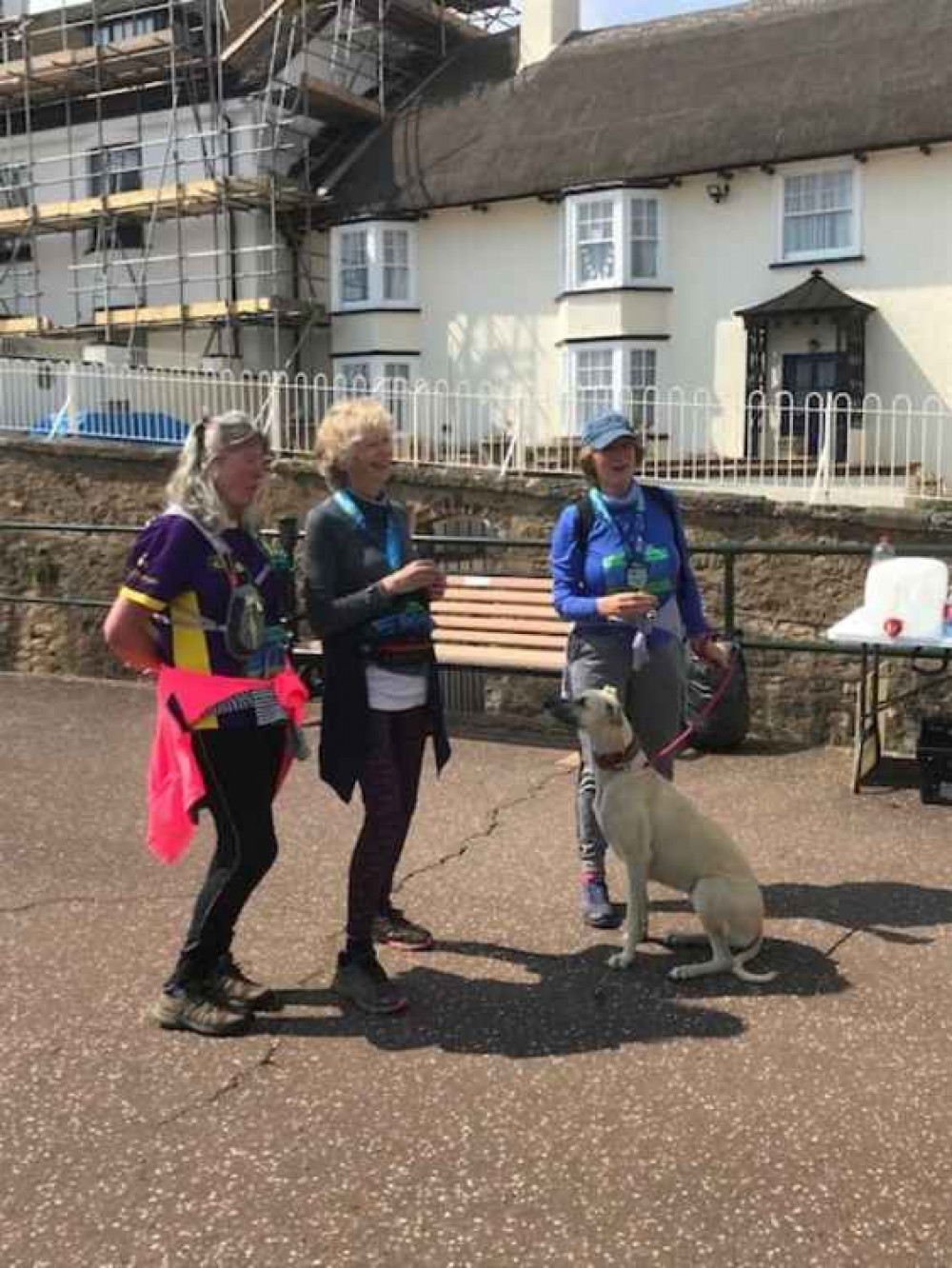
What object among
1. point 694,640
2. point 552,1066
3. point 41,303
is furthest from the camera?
point 41,303

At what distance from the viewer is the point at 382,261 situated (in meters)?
24.7

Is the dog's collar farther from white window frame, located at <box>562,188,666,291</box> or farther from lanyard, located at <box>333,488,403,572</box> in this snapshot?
white window frame, located at <box>562,188,666,291</box>

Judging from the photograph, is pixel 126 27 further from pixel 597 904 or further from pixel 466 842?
pixel 597 904

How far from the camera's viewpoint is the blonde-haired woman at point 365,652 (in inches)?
153

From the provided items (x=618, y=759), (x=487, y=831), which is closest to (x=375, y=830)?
(x=618, y=759)

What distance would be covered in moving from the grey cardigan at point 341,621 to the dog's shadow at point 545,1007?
70 centimetres

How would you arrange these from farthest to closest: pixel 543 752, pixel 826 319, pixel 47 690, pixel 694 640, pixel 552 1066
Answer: pixel 826 319
pixel 47 690
pixel 543 752
pixel 694 640
pixel 552 1066

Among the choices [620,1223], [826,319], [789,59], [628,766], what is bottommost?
[620,1223]

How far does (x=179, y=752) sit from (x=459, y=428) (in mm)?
11491

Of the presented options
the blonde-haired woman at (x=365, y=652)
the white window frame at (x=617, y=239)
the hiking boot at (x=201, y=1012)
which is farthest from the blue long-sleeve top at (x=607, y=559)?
the white window frame at (x=617, y=239)

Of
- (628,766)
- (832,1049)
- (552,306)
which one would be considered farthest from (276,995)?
(552,306)

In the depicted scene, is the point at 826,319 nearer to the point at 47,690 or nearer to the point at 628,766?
the point at 47,690

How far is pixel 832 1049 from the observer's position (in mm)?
3562

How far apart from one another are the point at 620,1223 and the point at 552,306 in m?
22.5
